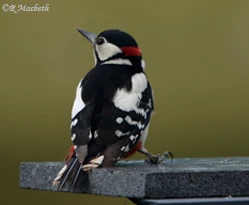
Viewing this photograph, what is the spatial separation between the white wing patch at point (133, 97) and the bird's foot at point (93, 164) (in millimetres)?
311

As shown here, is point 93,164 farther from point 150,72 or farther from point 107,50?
point 150,72

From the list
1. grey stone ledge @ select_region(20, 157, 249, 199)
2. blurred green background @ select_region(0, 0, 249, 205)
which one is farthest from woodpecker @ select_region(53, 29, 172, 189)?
blurred green background @ select_region(0, 0, 249, 205)

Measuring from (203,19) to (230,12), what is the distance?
24 centimetres

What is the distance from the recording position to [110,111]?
4223 millimetres

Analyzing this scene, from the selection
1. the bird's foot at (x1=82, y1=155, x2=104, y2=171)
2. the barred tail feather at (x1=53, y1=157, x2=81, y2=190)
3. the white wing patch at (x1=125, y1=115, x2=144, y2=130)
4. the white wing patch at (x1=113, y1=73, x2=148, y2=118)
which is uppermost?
the white wing patch at (x1=113, y1=73, x2=148, y2=118)

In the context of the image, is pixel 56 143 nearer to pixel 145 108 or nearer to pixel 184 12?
pixel 184 12

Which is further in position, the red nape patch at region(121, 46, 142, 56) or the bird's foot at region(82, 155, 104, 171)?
the red nape patch at region(121, 46, 142, 56)

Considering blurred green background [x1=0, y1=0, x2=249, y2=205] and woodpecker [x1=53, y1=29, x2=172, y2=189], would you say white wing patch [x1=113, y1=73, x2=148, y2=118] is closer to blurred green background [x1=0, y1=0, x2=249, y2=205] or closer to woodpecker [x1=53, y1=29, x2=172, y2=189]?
woodpecker [x1=53, y1=29, x2=172, y2=189]

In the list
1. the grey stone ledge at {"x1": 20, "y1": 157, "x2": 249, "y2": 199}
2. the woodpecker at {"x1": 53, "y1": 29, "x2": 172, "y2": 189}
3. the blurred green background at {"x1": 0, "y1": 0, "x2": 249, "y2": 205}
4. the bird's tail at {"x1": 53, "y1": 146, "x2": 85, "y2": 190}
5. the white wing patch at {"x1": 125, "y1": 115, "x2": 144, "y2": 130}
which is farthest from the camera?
the blurred green background at {"x1": 0, "y1": 0, "x2": 249, "y2": 205}

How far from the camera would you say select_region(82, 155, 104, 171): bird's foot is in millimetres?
3890

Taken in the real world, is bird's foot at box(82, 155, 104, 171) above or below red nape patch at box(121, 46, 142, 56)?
below

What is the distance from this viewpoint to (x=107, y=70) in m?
4.58

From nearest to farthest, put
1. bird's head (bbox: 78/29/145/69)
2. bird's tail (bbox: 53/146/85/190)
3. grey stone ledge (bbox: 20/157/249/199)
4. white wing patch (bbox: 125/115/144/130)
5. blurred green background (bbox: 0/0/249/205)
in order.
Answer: grey stone ledge (bbox: 20/157/249/199) → bird's tail (bbox: 53/146/85/190) → white wing patch (bbox: 125/115/144/130) → bird's head (bbox: 78/29/145/69) → blurred green background (bbox: 0/0/249/205)

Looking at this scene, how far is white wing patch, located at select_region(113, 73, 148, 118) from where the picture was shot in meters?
4.30
